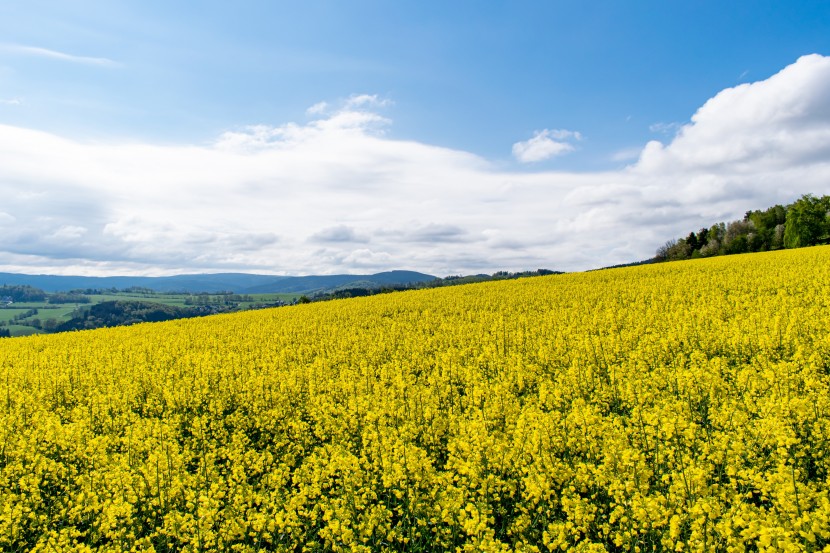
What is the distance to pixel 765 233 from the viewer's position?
94.6 m

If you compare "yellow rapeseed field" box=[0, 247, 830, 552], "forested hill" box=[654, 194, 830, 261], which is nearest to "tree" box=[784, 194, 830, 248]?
"forested hill" box=[654, 194, 830, 261]

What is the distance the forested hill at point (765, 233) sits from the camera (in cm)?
7962

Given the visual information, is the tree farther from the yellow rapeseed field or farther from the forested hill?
the yellow rapeseed field

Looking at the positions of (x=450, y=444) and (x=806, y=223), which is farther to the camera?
(x=806, y=223)

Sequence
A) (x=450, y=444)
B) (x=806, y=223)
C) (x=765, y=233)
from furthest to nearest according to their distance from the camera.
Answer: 1. (x=765, y=233)
2. (x=806, y=223)
3. (x=450, y=444)

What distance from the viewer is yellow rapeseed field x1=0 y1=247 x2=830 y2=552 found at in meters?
6.00

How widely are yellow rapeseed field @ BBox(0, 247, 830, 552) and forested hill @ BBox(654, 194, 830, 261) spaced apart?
77.9 meters

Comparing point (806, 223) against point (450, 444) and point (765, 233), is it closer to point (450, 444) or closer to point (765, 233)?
point (765, 233)

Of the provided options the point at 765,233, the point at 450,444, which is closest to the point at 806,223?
the point at 765,233

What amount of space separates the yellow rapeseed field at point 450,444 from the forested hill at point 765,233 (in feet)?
256

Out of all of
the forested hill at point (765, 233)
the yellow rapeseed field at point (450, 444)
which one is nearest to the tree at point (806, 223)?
the forested hill at point (765, 233)

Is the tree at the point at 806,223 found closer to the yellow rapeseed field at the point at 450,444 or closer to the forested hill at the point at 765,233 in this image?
the forested hill at the point at 765,233

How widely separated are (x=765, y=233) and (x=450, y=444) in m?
113

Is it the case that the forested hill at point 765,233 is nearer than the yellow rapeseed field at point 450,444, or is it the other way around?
the yellow rapeseed field at point 450,444
